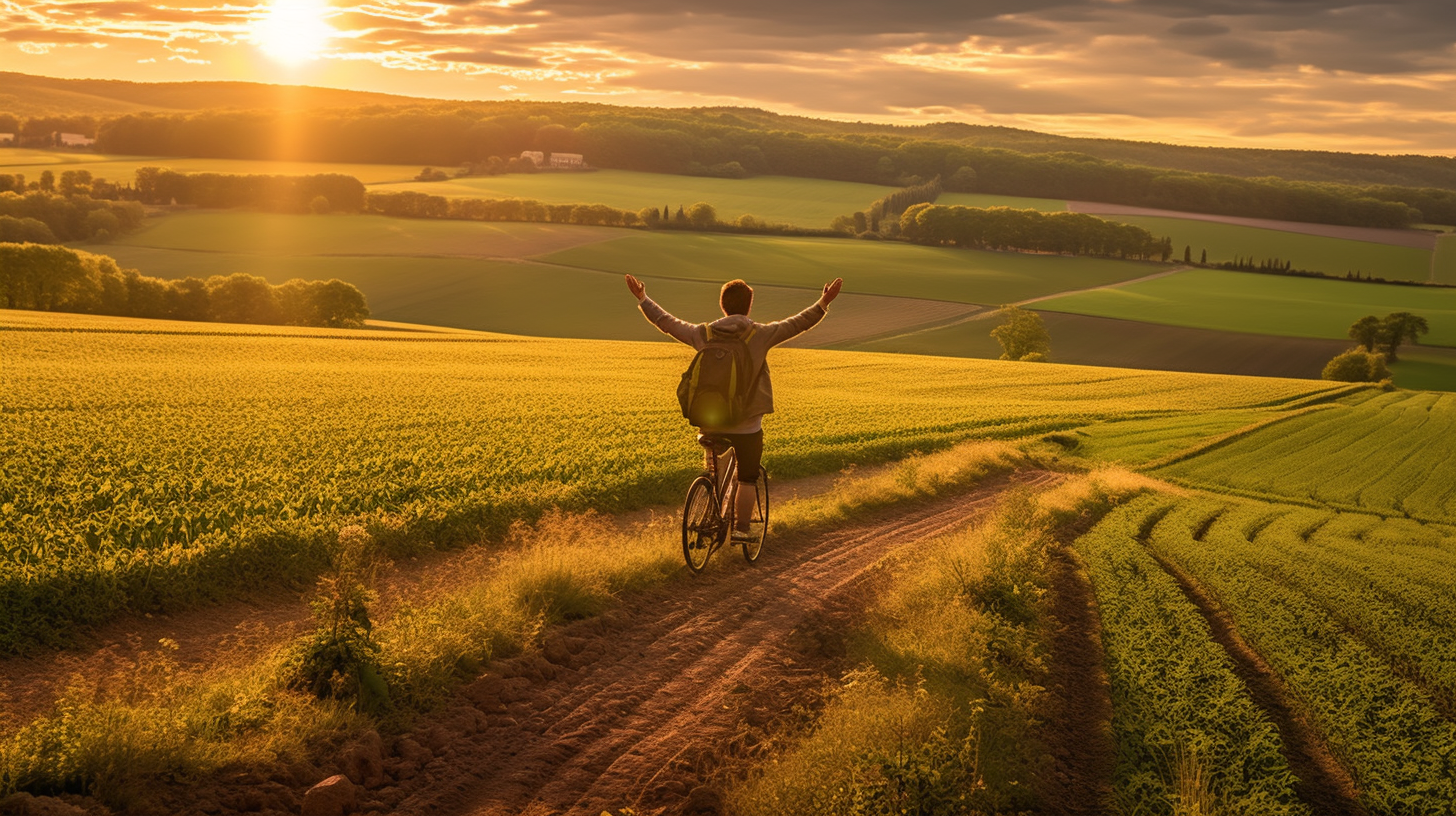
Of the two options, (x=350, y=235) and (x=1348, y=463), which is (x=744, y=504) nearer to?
(x=1348, y=463)

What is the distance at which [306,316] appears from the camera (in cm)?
7062

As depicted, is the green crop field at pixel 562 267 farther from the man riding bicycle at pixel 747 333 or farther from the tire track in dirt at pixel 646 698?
the tire track in dirt at pixel 646 698

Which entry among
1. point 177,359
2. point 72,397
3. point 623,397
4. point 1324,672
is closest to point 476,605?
point 1324,672

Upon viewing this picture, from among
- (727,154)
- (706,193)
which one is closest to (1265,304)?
(706,193)

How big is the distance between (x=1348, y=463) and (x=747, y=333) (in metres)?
27.0

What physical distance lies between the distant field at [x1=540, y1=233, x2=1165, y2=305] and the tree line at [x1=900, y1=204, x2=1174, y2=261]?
10.7 ft

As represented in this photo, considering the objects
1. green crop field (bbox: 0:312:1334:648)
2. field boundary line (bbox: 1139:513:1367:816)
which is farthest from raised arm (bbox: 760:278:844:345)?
green crop field (bbox: 0:312:1334:648)

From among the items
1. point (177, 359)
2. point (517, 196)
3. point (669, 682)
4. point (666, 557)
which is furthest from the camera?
point (517, 196)

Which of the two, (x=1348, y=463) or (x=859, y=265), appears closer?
(x=1348, y=463)

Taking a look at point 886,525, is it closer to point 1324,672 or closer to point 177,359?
point 1324,672

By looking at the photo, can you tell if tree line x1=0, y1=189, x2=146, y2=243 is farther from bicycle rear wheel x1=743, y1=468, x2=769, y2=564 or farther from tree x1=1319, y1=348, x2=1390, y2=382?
tree x1=1319, y1=348, x2=1390, y2=382

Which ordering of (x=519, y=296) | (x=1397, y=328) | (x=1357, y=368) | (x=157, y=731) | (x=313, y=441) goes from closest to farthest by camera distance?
(x=157, y=731) < (x=313, y=441) < (x=1357, y=368) < (x=1397, y=328) < (x=519, y=296)

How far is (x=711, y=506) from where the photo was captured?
1141cm

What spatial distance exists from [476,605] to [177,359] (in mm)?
29728
